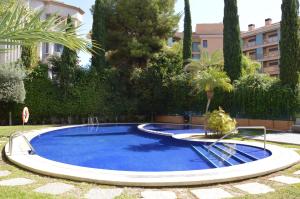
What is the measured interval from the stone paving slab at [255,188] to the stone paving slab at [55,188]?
120 inches

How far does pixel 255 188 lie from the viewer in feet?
18.8

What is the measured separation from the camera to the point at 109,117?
2556 centimetres

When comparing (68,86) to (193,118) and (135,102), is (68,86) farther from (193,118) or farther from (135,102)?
(193,118)

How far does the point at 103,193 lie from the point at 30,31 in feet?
10.6

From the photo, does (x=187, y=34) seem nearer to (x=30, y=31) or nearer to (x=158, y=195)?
(x=158, y=195)

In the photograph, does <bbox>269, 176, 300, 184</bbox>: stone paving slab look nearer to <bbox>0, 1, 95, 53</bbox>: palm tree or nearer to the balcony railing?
<bbox>0, 1, 95, 53</bbox>: palm tree

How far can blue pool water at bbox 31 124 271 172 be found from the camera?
9430 millimetres

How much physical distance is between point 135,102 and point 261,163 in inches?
731

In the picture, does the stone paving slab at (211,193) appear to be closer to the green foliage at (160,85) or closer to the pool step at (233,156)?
the pool step at (233,156)

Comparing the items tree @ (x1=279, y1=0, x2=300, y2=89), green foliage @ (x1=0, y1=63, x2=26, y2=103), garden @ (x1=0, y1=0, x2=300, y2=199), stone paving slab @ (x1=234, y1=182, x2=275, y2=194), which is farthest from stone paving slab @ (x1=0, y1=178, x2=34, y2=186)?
tree @ (x1=279, y1=0, x2=300, y2=89)

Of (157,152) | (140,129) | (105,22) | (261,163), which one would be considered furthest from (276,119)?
(105,22)

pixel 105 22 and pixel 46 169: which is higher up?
pixel 105 22

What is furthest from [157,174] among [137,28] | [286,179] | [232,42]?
[137,28]

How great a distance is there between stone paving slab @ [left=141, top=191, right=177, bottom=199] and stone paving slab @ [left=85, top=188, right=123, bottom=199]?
0.43 metres
